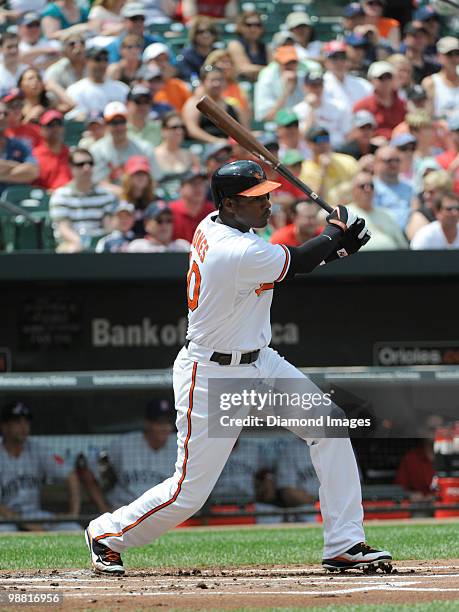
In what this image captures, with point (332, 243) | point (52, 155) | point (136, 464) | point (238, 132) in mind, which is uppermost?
point (52, 155)

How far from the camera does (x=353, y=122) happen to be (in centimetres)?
1165

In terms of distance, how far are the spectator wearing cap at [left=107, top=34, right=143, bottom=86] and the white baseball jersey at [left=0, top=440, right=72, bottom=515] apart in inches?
178

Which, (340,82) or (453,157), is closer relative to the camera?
(453,157)

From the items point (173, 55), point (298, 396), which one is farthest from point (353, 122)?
point (298, 396)

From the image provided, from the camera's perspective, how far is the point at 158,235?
31.5 feet

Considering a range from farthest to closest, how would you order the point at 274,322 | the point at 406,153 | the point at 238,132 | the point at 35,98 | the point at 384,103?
the point at 384,103
the point at 35,98
the point at 406,153
the point at 274,322
the point at 238,132

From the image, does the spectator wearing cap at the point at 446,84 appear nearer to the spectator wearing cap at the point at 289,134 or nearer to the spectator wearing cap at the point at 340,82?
the spectator wearing cap at the point at 340,82

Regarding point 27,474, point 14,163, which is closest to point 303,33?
point 14,163

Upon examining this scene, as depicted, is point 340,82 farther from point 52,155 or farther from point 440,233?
point 52,155

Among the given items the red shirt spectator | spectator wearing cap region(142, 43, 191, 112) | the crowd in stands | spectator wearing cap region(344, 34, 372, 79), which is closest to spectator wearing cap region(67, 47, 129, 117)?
the crowd in stands

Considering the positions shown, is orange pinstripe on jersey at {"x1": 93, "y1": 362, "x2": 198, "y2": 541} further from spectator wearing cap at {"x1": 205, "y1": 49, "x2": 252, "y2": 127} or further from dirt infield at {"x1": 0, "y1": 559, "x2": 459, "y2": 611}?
spectator wearing cap at {"x1": 205, "y1": 49, "x2": 252, "y2": 127}

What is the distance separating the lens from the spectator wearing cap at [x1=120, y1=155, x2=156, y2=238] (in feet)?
32.1

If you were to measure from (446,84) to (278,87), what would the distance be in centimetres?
179

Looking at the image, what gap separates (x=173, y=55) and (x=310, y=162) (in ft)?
8.46
